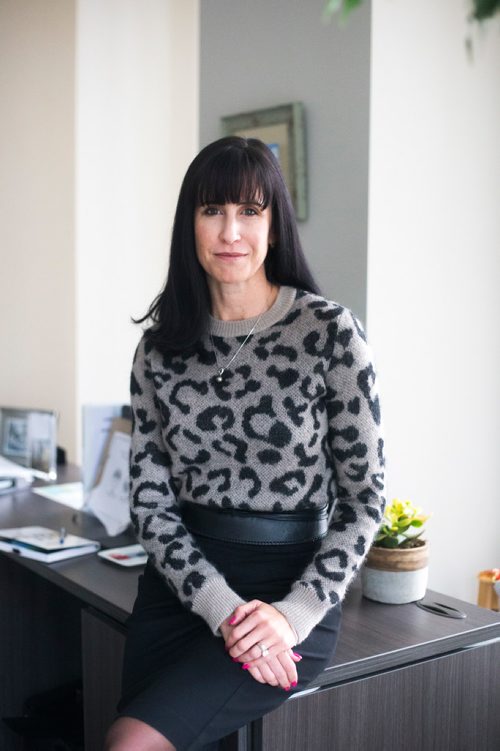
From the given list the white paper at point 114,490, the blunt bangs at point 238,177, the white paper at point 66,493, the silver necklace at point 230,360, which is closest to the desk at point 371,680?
the white paper at point 114,490

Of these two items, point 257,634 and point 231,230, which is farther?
point 231,230

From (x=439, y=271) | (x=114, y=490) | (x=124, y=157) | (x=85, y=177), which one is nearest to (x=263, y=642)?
(x=114, y=490)

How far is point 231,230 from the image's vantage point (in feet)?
5.13

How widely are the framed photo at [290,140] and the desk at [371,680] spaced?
137 cm

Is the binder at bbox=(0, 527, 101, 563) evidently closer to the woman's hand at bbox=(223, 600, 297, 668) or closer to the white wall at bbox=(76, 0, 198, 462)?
the woman's hand at bbox=(223, 600, 297, 668)

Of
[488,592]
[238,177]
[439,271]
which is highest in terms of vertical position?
[238,177]

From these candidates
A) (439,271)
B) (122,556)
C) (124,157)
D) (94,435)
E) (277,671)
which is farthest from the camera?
(124,157)

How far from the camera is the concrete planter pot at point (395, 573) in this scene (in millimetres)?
1698

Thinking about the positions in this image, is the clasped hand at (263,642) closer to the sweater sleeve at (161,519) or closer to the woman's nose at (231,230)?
the sweater sleeve at (161,519)

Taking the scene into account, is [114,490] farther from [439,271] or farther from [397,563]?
[439,271]

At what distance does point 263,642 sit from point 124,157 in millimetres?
2831

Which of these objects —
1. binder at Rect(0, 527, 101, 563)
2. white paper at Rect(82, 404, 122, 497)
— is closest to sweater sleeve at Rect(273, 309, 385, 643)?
binder at Rect(0, 527, 101, 563)

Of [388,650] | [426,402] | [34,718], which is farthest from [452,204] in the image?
[34,718]

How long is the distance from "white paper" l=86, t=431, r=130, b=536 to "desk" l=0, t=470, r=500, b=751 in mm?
265
